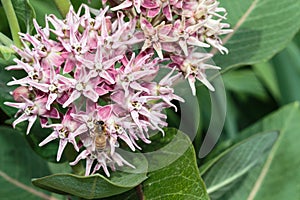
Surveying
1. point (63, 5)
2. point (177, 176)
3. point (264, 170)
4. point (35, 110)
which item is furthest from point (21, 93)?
point (264, 170)

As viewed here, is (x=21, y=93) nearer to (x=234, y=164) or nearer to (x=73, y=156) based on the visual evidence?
(x=73, y=156)

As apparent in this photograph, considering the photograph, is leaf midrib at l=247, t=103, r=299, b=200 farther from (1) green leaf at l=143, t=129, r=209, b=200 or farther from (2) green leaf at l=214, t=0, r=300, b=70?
(1) green leaf at l=143, t=129, r=209, b=200

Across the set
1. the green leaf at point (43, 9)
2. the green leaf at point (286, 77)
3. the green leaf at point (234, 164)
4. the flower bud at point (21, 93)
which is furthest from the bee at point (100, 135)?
the green leaf at point (286, 77)

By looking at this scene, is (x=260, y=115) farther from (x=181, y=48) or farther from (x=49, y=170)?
(x=181, y=48)

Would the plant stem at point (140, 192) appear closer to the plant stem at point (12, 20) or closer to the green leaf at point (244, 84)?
the plant stem at point (12, 20)

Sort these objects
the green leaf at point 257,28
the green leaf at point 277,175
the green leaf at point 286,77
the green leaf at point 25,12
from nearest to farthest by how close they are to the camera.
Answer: the green leaf at point 25,12, the green leaf at point 257,28, the green leaf at point 277,175, the green leaf at point 286,77
